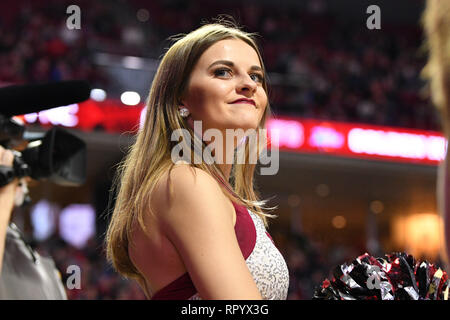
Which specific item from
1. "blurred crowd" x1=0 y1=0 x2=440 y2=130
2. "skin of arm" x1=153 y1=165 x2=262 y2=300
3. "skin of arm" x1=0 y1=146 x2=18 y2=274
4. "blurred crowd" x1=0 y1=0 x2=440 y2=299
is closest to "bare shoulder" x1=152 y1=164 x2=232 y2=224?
"skin of arm" x1=153 y1=165 x2=262 y2=300

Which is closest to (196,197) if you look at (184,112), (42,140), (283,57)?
(184,112)

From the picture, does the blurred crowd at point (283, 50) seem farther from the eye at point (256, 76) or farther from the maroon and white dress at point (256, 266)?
the maroon and white dress at point (256, 266)

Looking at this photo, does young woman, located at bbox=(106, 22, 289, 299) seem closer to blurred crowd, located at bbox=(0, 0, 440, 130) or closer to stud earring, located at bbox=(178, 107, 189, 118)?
stud earring, located at bbox=(178, 107, 189, 118)

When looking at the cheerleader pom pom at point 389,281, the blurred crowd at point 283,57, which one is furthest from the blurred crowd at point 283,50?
the cheerleader pom pom at point 389,281

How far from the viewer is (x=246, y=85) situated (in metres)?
1.23

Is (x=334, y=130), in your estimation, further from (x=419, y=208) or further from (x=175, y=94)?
(x=175, y=94)

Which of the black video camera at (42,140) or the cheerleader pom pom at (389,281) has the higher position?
the black video camera at (42,140)

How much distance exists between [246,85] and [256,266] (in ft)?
1.10

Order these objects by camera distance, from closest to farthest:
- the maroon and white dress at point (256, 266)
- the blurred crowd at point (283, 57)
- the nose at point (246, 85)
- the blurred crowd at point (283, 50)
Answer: the maroon and white dress at point (256, 266)
the nose at point (246, 85)
the blurred crowd at point (283, 57)
the blurred crowd at point (283, 50)

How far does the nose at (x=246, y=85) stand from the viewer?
1.23 metres

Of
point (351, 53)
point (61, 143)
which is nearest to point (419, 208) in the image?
point (351, 53)

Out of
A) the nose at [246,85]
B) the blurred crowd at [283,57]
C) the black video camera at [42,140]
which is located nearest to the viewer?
the nose at [246,85]

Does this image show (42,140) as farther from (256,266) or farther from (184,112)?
(256,266)

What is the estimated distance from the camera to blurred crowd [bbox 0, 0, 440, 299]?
778 cm
